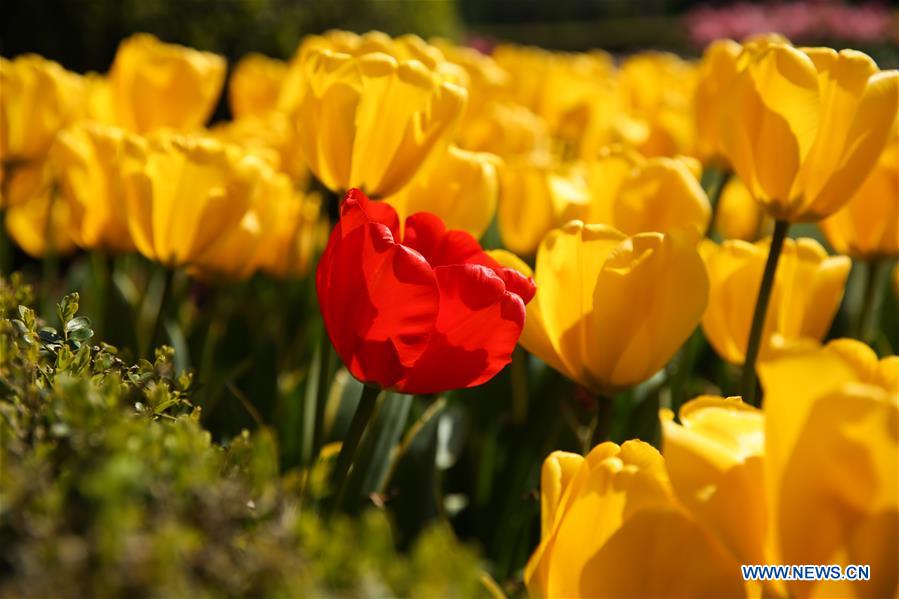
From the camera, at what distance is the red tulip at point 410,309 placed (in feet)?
3.72

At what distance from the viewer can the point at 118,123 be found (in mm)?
2514

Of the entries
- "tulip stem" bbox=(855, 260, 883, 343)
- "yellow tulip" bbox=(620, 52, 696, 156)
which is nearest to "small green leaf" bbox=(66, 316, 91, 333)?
"tulip stem" bbox=(855, 260, 883, 343)

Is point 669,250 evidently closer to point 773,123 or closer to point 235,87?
point 773,123

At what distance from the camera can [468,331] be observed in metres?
1.16

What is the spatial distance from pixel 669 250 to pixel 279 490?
68 centimetres

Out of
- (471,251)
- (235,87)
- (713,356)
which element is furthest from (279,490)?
(235,87)

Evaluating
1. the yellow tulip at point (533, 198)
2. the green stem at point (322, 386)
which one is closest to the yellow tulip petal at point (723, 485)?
the green stem at point (322, 386)

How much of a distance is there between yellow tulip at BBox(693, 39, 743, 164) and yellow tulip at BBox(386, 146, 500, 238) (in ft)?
1.63

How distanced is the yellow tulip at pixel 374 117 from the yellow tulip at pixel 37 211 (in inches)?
36.2

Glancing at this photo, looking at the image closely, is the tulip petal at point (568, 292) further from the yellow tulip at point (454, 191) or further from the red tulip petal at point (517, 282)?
the yellow tulip at point (454, 191)

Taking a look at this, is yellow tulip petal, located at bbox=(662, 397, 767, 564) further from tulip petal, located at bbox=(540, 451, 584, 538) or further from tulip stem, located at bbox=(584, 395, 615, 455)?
tulip stem, located at bbox=(584, 395, 615, 455)

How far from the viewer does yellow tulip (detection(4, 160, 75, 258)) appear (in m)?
2.29

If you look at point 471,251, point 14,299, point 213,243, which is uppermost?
point 471,251

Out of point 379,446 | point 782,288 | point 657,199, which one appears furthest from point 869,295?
point 379,446
